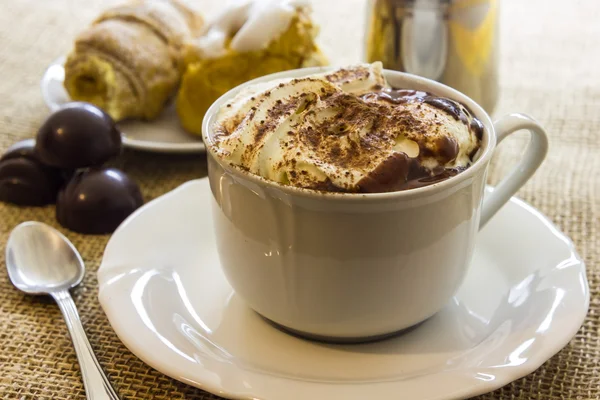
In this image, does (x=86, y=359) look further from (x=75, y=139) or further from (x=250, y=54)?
(x=250, y=54)

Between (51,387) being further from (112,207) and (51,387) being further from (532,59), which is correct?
(532,59)

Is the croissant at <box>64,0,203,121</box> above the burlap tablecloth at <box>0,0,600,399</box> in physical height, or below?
above

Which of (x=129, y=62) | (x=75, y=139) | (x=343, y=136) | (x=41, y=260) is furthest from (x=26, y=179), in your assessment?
(x=343, y=136)

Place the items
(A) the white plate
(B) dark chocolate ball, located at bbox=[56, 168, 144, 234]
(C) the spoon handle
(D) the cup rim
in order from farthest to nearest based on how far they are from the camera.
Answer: (A) the white plate → (B) dark chocolate ball, located at bbox=[56, 168, 144, 234] → (C) the spoon handle → (D) the cup rim

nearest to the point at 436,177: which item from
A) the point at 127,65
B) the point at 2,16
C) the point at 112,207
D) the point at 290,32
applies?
the point at 112,207

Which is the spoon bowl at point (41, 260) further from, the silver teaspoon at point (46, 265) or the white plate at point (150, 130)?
the white plate at point (150, 130)

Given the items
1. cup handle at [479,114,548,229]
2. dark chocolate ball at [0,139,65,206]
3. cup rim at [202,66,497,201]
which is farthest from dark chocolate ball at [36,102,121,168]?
cup handle at [479,114,548,229]

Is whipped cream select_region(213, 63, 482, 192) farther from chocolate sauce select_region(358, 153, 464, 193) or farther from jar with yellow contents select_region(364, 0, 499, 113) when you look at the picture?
jar with yellow contents select_region(364, 0, 499, 113)
